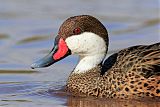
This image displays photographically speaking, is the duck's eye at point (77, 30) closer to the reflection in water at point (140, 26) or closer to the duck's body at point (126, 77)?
the duck's body at point (126, 77)

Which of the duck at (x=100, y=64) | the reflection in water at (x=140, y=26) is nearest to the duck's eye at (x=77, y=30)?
the duck at (x=100, y=64)

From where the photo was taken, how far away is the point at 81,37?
46.9ft

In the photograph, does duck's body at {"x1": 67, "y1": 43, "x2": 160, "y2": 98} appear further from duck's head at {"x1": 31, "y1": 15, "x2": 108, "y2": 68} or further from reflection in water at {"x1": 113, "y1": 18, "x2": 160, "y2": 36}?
reflection in water at {"x1": 113, "y1": 18, "x2": 160, "y2": 36}

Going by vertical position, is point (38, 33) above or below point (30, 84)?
above

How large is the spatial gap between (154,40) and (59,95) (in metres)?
4.41

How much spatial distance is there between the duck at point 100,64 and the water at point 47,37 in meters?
0.19

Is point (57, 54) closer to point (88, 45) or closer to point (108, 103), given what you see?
point (88, 45)

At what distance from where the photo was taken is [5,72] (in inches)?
632

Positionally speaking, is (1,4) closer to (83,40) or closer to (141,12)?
(141,12)

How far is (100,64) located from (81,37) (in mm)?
550

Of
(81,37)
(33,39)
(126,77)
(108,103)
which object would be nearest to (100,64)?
(81,37)

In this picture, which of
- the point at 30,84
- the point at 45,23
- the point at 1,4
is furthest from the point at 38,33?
the point at 30,84

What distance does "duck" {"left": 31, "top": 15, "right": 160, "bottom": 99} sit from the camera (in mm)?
13773

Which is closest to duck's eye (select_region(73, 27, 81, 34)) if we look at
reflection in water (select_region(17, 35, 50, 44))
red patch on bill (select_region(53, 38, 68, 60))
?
red patch on bill (select_region(53, 38, 68, 60))
